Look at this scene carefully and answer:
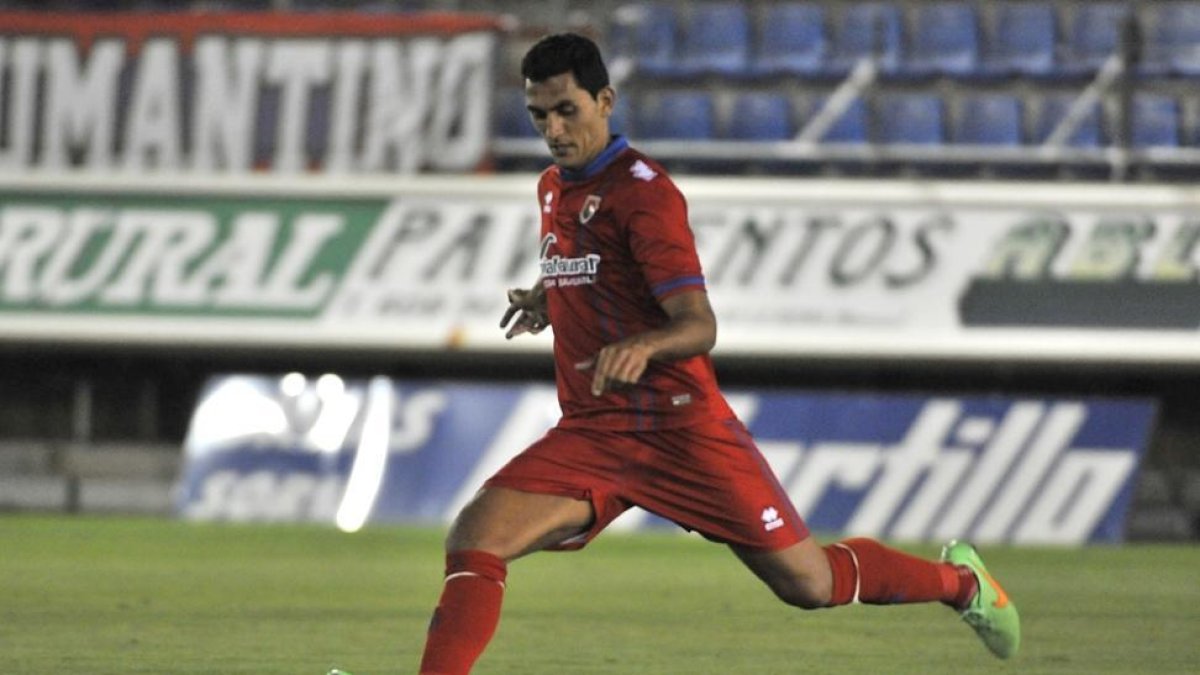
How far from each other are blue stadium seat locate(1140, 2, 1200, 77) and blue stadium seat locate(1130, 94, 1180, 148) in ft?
0.71

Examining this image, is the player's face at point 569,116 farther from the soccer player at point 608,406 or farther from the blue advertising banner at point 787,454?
the blue advertising banner at point 787,454

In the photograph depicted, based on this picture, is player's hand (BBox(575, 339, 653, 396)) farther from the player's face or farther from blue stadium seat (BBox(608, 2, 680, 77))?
blue stadium seat (BBox(608, 2, 680, 77))

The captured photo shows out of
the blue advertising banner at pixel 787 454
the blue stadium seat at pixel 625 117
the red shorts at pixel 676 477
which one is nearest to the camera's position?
the red shorts at pixel 676 477

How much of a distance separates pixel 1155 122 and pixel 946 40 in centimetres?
178

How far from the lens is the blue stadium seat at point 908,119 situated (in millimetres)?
17469

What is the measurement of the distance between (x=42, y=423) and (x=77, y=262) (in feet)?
7.31

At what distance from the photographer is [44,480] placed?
721 inches

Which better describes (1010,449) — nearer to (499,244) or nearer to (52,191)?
(499,244)

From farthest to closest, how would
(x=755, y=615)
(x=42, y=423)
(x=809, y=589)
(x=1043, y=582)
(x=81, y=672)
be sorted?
(x=42, y=423)
(x=1043, y=582)
(x=755, y=615)
(x=81, y=672)
(x=809, y=589)

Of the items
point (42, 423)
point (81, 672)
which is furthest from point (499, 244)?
point (81, 672)

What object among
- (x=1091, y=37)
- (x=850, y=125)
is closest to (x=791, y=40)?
(x=850, y=125)

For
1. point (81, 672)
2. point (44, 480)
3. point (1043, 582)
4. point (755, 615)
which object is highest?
point (81, 672)

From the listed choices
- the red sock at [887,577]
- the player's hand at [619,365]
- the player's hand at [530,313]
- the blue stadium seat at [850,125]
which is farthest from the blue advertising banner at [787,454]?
the player's hand at [619,365]

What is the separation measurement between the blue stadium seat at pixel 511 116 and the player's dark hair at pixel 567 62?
40.1ft
